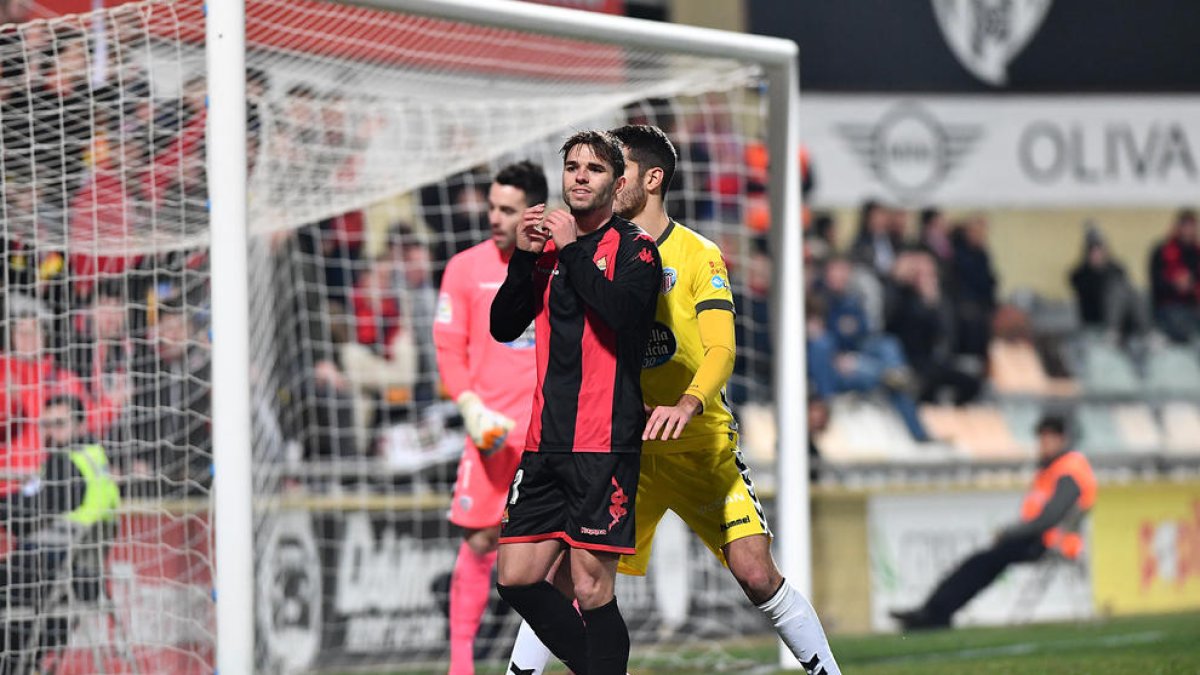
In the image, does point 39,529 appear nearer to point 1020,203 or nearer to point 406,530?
point 406,530

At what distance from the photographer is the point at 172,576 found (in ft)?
29.3

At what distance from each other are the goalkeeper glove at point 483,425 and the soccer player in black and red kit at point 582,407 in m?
1.27

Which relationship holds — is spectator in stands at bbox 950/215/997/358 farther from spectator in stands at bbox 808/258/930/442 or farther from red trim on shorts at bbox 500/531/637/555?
red trim on shorts at bbox 500/531/637/555

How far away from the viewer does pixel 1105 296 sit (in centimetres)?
1527

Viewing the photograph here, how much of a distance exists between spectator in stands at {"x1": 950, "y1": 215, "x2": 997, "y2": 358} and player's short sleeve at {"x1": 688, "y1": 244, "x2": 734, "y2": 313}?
9.02 m

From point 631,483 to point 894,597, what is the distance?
6.59 meters

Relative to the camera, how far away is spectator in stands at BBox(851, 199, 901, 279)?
14078 mm

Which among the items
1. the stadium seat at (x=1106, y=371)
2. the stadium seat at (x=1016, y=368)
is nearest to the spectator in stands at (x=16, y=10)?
the stadium seat at (x=1016, y=368)

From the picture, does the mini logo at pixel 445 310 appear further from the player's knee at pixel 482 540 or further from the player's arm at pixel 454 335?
the player's knee at pixel 482 540

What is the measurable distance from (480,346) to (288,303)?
3843 millimetres

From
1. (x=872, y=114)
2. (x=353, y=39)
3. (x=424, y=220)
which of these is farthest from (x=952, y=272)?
(x=353, y=39)

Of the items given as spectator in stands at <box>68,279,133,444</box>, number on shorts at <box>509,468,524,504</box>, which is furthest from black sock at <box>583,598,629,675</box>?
spectator in stands at <box>68,279,133,444</box>

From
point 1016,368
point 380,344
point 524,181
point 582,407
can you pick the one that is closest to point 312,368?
point 380,344

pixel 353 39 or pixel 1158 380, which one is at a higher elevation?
pixel 353 39
